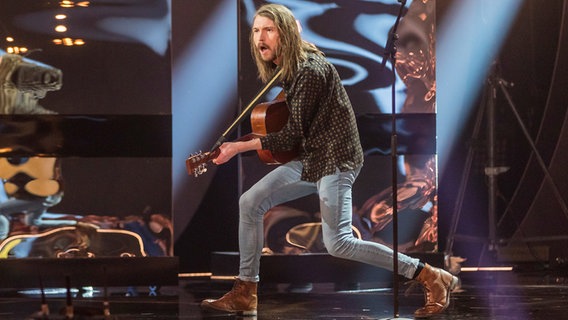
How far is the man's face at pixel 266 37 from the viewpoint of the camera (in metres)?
4.42

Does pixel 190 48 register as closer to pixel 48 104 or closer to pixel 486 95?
pixel 48 104

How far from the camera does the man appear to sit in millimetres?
4363

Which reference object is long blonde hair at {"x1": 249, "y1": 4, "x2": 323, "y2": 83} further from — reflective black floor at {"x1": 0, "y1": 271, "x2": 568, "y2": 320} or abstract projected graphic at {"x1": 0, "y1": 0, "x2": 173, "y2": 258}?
abstract projected graphic at {"x1": 0, "y1": 0, "x2": 173, "y2": 258}

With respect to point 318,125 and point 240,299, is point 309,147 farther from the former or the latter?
point 240,299

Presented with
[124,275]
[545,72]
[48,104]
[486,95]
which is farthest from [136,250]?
[545,72]

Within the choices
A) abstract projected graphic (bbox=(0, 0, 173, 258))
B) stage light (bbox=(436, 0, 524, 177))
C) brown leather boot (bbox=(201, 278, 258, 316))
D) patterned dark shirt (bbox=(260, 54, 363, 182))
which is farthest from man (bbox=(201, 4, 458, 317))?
stage light (bbox=(436, 0, 524, 177))

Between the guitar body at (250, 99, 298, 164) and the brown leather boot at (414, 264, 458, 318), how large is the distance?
2.84 feet

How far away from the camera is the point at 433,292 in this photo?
4.62 metres

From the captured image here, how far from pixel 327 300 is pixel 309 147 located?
4.17ft

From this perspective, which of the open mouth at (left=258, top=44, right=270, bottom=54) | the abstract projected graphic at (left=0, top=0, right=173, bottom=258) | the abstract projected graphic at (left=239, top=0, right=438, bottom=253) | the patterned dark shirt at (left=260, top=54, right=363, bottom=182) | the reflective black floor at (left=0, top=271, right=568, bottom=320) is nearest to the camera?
the patterned dark shirt at (left=260, top=54, right=363, bottom=182)

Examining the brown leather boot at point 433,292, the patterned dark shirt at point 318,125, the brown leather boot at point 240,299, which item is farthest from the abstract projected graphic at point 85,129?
the brown leather boot at point 433,292

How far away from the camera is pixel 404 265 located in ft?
15.0

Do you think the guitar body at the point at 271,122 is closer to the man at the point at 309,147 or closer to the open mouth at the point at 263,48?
the man at the point at 309,147

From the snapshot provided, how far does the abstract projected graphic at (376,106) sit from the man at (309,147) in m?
1.48
